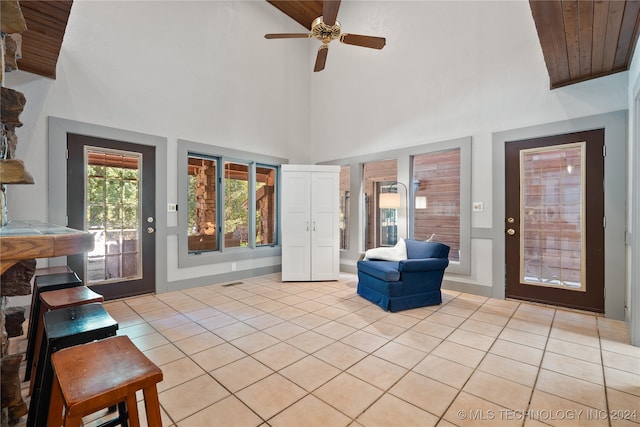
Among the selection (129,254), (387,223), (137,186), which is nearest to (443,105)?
(387,223)

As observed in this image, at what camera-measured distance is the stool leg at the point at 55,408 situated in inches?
44.3

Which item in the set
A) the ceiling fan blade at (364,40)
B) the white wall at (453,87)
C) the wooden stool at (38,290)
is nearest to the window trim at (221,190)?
the white wall at (453,87)

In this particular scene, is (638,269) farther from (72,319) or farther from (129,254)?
(129,254)

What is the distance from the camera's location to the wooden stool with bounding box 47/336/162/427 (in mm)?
925

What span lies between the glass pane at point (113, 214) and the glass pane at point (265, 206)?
2.08 m

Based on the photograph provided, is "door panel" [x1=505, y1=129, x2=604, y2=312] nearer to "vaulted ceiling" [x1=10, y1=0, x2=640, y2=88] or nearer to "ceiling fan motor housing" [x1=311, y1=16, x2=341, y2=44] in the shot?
"vaulted ceiling" [x1=10, y1=0, x2=640, y2=88]

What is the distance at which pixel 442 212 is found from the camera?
5.64 meters

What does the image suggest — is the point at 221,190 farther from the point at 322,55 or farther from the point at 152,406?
the point at 152,406

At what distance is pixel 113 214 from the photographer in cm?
390

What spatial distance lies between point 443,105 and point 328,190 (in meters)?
2.24

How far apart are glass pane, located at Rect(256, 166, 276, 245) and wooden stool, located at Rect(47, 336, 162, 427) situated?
443cm

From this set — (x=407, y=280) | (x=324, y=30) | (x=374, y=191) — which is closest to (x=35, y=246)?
(x=324, y=30)

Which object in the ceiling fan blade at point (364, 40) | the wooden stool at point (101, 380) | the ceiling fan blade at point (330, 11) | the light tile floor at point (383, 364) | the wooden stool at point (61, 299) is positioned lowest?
→ the light tile floor at point (383, 364)

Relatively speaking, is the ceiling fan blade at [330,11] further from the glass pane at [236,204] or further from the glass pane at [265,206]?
the glass pane at [265,206]
